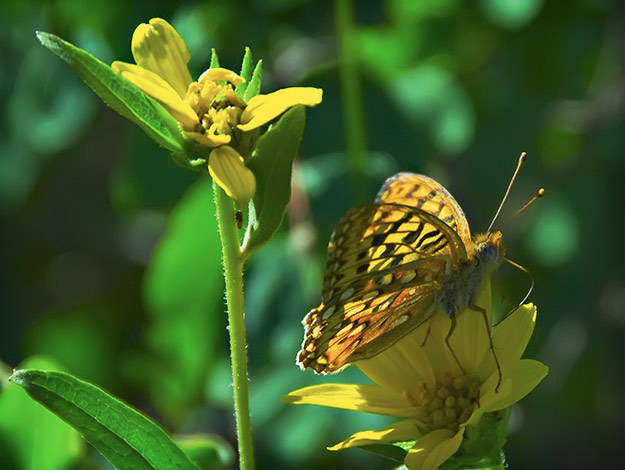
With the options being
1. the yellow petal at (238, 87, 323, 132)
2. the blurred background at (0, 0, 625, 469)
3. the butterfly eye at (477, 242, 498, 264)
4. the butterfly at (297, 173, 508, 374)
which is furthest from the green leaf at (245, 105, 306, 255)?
the blurred background at (0, 0, 625, 469)

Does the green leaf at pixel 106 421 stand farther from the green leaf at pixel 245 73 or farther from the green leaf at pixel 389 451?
the green leaf at pixel 245 73

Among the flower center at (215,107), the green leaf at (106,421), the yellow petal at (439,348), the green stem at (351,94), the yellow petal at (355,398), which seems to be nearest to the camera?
the green leaf at (106,421)

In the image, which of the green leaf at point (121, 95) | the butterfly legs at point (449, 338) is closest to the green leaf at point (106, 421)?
the green leaf at point (121, 95)

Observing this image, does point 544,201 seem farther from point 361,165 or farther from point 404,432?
point 404,432

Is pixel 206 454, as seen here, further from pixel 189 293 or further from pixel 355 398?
pixel 189 293

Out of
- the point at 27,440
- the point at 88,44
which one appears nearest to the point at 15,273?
the point at 88,44
